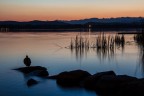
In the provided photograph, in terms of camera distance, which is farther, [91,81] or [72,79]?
[72,79]

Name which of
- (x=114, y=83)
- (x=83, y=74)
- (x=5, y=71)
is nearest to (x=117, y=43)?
(x=5, y=71)

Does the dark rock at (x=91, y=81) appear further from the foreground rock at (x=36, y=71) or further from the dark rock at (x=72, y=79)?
the foreground rock at (x=36, y=71)

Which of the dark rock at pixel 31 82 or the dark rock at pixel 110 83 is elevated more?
the dark rock at pixel 110 83

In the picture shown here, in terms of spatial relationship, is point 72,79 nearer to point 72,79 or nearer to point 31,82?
point 72,79

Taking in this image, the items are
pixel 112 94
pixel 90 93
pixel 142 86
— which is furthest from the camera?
pixel 90 93

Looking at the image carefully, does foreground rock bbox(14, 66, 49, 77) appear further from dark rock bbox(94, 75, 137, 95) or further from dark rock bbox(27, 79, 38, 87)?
dark rock bbox(94, 75, 137, 95)

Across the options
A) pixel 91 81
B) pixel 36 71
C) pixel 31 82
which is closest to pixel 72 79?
pixel 91 81

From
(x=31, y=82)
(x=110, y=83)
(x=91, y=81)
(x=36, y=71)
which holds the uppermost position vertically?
(x=110, y=83)

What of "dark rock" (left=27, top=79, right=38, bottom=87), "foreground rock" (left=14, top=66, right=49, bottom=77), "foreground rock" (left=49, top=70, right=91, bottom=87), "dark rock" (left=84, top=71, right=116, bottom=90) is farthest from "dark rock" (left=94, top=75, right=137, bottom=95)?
"foreground rock" (left=14, top=66, right=49, bottom=77)

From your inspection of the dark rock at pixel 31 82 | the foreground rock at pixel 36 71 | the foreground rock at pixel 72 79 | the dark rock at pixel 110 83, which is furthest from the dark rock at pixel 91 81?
the foreground rock at pixel 36 71

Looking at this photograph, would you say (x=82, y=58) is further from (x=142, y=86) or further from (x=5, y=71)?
(x=142, y=86)

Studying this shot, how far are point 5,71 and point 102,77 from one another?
25.0ft

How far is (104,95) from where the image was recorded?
1170 centimetres

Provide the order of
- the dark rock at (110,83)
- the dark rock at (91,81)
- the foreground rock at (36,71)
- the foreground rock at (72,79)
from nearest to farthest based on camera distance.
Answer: the dark rock at (110,83) → the dark rock at (91,81) → the foreground rock at (72,79) → the foreground rock at (36,71)
